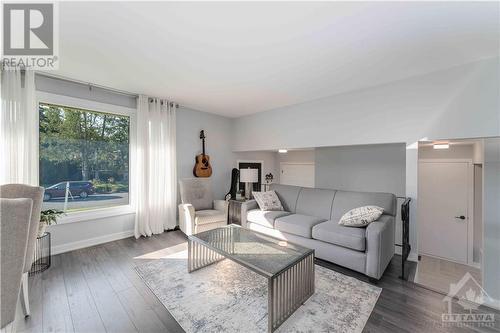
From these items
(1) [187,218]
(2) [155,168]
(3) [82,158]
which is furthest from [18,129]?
(1) [187,218]

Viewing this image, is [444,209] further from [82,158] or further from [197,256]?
[82,158]

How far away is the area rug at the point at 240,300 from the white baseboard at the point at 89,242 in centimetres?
123

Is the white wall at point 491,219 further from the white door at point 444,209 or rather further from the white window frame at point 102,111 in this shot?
the white window frame at point 102,111

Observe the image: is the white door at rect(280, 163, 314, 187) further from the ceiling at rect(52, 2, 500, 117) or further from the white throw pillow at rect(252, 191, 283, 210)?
the ceiling at rect(52, 2, 500, 117)

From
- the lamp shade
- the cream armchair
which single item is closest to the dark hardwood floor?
the cream armchair

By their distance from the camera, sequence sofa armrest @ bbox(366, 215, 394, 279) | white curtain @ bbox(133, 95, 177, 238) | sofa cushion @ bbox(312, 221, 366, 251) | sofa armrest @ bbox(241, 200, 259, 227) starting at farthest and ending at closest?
sofa armrest @ bbox(241, 200, 259, 227), white curtain @ bbox(133, 95, 177, 238), sofa cushion @ bbox(312, 221, 366, 251), sofa armrest @ bbox(366, 215, 394, 279)

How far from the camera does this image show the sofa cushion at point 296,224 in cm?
280

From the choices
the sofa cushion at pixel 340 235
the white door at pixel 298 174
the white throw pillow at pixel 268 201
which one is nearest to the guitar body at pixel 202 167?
the white throw pillow at pixel 268 201

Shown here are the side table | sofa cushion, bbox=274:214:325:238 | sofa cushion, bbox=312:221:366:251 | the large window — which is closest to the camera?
sofa cushion, bbox=312:221:366:251

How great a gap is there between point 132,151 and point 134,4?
8.38 feet

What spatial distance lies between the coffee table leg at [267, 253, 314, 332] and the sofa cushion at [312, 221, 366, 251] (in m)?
0.62

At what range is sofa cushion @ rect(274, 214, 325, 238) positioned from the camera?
110 inches

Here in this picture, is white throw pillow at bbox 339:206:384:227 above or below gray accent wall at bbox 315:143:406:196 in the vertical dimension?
below

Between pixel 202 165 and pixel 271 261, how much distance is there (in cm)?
293
